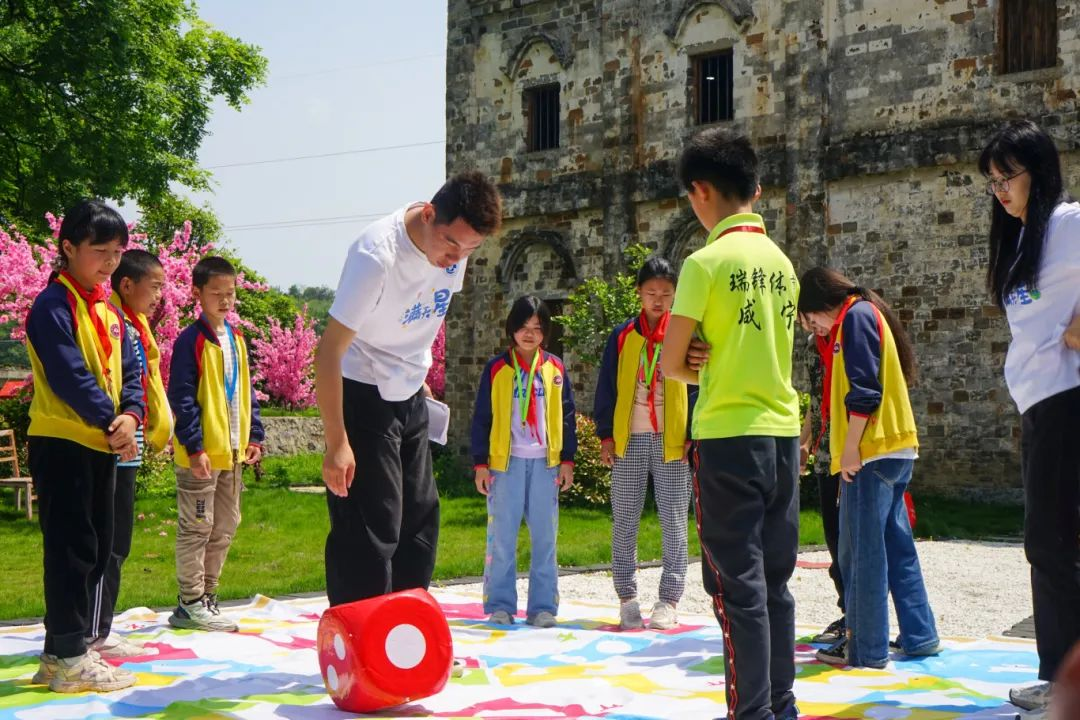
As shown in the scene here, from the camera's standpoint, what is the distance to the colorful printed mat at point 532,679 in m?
4.70

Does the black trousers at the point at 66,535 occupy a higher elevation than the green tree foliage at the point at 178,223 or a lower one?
lower

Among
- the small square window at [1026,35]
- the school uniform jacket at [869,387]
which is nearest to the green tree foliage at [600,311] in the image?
the small square window at [1026,35]

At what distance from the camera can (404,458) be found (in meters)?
4.92

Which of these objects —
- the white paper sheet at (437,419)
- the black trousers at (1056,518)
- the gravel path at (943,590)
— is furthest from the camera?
the gravel path at (943,590)

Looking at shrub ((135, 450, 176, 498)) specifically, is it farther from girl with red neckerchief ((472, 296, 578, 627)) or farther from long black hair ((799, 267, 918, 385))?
long black hair ((799, 267, 918, 385))

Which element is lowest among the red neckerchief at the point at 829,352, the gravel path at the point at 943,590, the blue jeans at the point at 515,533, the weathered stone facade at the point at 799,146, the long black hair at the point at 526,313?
the gravel path at the point at 943,590

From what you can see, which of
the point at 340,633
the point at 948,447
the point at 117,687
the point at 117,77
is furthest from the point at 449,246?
the point at 117,77

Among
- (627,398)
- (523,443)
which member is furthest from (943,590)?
(523,443)

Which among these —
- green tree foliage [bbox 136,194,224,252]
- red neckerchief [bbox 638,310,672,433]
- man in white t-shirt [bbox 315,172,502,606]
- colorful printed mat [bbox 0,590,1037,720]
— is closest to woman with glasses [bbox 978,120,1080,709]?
colorful printed mat [bbox 0,590,1037,720]

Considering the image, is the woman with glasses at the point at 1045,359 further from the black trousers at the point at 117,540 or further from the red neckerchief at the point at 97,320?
the black trousers at the point at 117,540

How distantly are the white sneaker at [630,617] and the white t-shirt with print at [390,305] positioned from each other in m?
2.50

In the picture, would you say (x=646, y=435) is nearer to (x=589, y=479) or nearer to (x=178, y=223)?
(x=589, y=479)

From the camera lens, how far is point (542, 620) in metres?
6.83

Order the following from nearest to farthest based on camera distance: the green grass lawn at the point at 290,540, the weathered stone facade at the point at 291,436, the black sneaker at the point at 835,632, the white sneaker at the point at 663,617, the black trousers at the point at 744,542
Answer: the black trousers at the point at 744,542 → the black sneaker at the point at 835,632 → the white sneaker at the point at 663,617 → the green grass lawn at the point at 290,540 → the weathered stone facade at the point at 291,436
